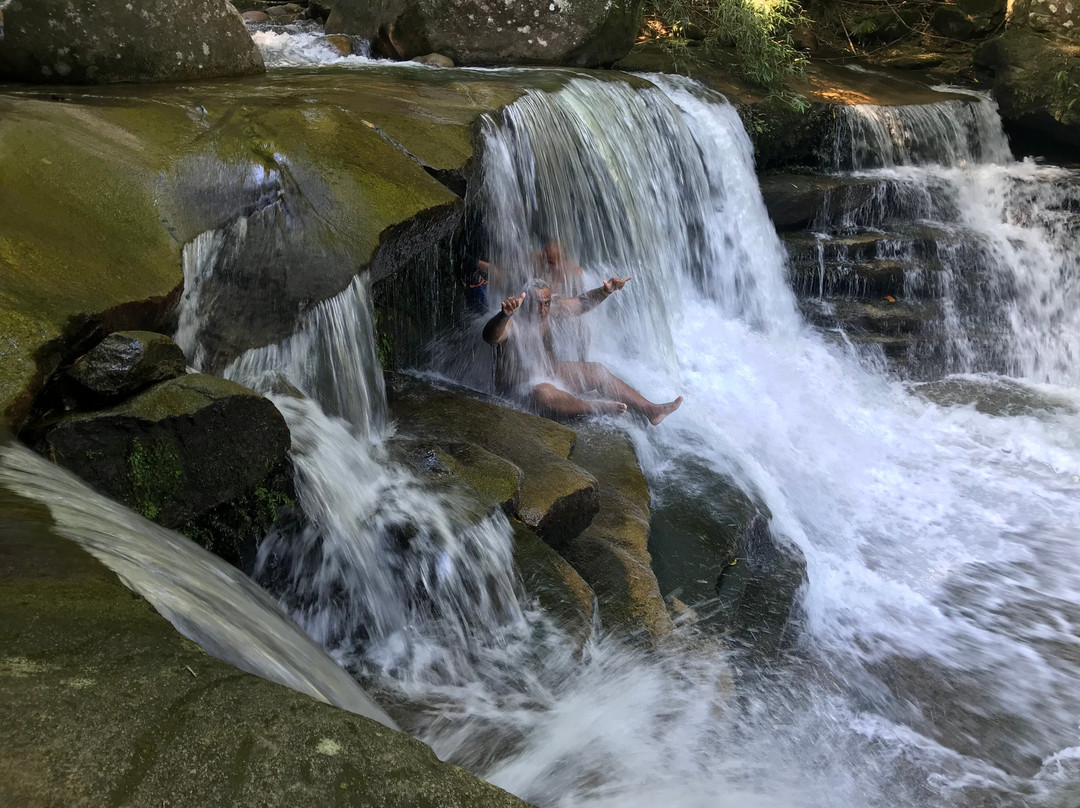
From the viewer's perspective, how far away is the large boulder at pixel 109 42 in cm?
516

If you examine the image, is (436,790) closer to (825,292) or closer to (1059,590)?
(1059,590)

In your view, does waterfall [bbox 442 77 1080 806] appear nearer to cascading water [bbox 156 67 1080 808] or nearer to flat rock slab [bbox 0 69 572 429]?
cascading water [bbox 156 67 1080 808]

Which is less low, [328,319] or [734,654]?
[328,319]

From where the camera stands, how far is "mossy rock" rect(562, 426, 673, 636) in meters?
3.61

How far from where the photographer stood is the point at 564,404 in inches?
209

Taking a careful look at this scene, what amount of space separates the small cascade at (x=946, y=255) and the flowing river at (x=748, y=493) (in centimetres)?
3

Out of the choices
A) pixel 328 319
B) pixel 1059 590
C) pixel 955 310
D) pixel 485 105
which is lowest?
pixel 1059 590

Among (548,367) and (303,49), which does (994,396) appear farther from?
(303,49)

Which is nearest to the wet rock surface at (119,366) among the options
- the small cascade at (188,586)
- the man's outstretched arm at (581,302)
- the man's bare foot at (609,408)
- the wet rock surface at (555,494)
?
the small cascade at (188,586)

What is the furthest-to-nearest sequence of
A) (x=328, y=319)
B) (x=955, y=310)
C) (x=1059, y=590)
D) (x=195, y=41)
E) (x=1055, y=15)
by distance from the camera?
1. (x=1055, y=15)
2. (x=955, y=310)
3. (x=195, y=41)
4. (x=1059, y=590)
5. (x=328, y=319)

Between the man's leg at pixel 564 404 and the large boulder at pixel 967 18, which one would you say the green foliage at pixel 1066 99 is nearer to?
the large boulder at pixel 967 18

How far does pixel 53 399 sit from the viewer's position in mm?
2850

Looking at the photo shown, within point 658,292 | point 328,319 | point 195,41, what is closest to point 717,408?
point 658,292

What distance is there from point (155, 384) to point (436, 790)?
2033mm
